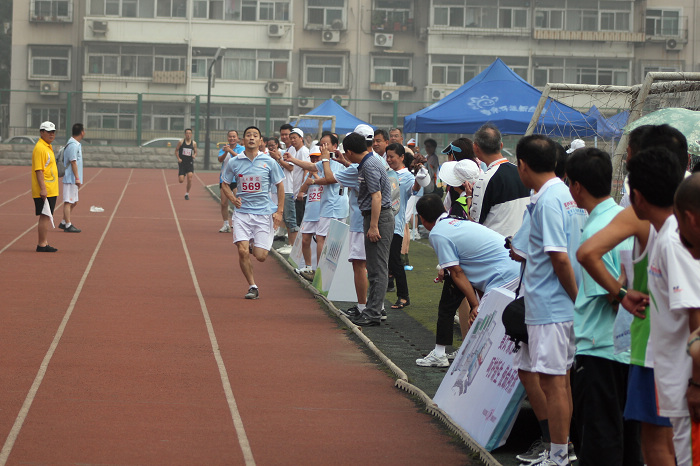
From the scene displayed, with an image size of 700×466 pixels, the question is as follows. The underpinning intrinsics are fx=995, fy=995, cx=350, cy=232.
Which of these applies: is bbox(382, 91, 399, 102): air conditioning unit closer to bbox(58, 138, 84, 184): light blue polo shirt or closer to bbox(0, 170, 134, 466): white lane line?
bbox(58, 138, 84, 184): light blue polo shirt

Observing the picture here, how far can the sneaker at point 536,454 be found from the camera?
17.3 feet

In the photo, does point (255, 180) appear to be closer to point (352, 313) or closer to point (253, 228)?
point (253, 228)

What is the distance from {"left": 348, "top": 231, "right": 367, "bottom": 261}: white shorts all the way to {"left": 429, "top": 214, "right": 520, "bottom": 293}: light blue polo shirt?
10.2ft

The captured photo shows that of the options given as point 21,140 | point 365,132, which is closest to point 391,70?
point 21,140

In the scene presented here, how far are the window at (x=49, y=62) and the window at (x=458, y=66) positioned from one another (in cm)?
1984

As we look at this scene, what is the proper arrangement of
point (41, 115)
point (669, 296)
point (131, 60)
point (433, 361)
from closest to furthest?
1. point (669, 296)
2. point (433, 361)
3. point (41, 115)
4. point (131, 60)

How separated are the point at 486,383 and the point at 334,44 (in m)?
49.7

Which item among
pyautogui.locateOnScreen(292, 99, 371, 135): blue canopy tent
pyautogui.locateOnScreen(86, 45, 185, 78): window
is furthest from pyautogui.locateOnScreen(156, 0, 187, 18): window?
pyautogui.locateOnScreen(292, 99, 371, 135): blue canopy tent

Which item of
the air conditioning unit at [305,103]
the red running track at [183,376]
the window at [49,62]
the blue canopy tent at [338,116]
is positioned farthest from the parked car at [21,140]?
the red running track at [183,376]

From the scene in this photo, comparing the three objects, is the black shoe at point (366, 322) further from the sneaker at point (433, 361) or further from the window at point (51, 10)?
the window at point (51, 10)

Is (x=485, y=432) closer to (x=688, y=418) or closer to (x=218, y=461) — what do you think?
(x=218, y=461)

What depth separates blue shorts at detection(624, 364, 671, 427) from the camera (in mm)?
3840

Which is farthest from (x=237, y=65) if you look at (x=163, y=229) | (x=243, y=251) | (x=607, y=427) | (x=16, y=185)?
(x=607, y=427)

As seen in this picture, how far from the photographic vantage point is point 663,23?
178 ft
